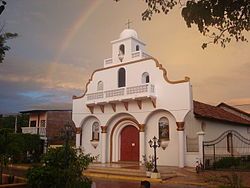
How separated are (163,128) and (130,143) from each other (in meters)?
3.70

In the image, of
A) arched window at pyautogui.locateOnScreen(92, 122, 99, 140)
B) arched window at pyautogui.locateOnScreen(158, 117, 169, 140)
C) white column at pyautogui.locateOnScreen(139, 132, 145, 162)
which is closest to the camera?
arched window at pyautogui.locateOnScreen(158, 117, 169, 140)

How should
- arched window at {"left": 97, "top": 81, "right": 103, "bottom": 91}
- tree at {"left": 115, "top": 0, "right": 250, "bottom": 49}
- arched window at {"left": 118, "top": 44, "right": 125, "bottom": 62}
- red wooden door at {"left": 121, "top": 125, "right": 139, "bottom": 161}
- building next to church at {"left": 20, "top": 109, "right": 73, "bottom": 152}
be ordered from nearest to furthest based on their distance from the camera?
1. tree at {"left": 115, "top": 0, "right": 250, "bottom": 49}
2. red wooden door at {"left": 121, "top": 125, "right": 139, "bottom": 161}
3. arched window at {"left": 118, "top": 44, "right": 125, "bottom": 62}
4. arched window at {"left": 97, "top": 81, "right": 103, "bottom": 91}
5. building next to church at {"left": 20, "top": 109, "right": 73, "bottom": 152}

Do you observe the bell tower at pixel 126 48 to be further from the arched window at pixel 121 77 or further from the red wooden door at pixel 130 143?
the red wooden door at pixel 130 143

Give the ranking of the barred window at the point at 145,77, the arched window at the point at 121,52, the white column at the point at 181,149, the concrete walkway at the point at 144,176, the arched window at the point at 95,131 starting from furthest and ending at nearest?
the arched window at the point at 95,131
the arched window at the point at 121,52
the barred window at the point at 145,77
the white column at the point at 181,149
the concrete walkway at the point at 144,176

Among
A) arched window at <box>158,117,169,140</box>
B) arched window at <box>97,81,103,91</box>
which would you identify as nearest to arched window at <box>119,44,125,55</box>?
arched window at <box>97,81,103,91</box>

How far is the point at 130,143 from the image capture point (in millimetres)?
25828

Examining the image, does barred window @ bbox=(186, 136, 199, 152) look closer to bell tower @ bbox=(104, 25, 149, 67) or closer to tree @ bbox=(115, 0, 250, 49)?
bell tower @ bbox=(104, 25, 149, 67)

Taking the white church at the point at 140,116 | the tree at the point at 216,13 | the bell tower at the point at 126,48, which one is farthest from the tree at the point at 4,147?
the bell tower at the point at 126,48

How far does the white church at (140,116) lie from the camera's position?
2208cm

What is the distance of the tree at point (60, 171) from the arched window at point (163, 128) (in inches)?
520

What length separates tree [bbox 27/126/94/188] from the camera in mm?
10070

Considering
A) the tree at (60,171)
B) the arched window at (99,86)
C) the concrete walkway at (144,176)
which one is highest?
the arched window at (99,86)

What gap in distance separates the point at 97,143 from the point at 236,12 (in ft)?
69.3

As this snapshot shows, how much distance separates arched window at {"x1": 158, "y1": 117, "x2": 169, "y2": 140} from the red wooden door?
252 centimetres
